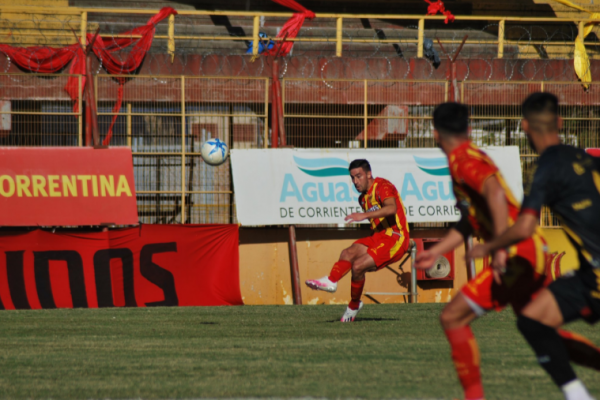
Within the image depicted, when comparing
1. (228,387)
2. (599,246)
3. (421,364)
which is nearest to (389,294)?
(421,364)

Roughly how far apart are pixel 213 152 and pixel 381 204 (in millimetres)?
5353

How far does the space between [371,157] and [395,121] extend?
172 cm

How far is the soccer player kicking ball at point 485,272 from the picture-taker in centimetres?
449

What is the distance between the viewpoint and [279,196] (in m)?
14.8

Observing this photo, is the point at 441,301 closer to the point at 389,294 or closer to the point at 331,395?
the point at 389,294

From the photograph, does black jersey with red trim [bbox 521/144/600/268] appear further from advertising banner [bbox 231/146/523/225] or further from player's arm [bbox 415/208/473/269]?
advertising banner [bbox 231/146/523/225]

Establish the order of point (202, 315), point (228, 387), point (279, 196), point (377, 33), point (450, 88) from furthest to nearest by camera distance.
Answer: point (377, 33)
point (450, 88)
point (279, 196)
point (202, 315)
point (228, 387)

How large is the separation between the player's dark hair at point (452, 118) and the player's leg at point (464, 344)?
1.00 metres

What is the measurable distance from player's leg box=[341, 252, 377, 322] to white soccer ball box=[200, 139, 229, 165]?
16.8 feet

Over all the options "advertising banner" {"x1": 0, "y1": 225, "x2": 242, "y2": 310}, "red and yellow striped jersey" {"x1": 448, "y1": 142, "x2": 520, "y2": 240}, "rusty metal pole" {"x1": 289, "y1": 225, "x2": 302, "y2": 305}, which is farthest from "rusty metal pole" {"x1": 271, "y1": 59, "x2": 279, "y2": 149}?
"red and yellow striped jersey" {"x1": 448, "y1": 142, "x2": 520, "y2": 240}

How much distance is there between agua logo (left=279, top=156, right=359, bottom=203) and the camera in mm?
14898

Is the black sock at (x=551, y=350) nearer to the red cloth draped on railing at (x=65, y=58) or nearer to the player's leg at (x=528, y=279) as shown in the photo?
the player's leg at (x=528, y=279)

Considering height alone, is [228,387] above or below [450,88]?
below

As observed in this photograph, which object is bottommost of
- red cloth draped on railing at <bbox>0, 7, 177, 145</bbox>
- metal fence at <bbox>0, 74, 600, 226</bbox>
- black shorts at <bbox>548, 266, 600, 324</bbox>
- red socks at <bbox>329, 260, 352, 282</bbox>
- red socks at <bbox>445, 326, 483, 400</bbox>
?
red socks at <bbox>329, 260, 352, 282</bbox>
